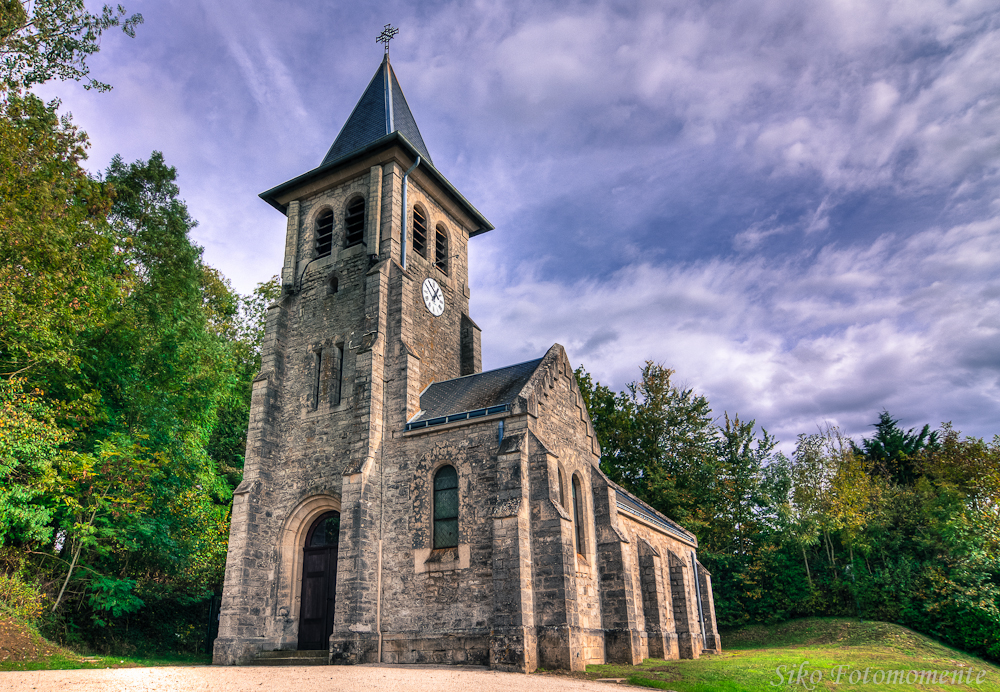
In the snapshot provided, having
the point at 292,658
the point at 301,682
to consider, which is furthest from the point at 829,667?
the point at 292,658

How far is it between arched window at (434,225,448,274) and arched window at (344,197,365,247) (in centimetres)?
286

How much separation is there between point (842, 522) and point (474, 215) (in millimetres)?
24349

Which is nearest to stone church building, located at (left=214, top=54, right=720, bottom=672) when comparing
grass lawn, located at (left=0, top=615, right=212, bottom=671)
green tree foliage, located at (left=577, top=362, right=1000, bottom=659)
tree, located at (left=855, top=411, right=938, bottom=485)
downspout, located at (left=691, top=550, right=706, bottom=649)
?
downspout, located at (left=691, top=550, right=706, bottom=649)

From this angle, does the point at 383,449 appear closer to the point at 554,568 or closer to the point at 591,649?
the point at 554,568

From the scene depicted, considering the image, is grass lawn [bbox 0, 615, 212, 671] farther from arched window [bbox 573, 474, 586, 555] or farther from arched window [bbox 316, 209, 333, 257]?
arched window [bbox 316, 209, 333, 257]

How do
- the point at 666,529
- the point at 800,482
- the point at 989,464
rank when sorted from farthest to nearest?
the point at 800,482 < the point at 989,464 < the point at 666,529

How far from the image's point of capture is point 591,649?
15.3 metres

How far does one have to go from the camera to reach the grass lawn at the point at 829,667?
11.8m

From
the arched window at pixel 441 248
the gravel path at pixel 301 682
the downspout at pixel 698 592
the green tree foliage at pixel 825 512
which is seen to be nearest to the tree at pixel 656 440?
the green tree foliage at pixel 825 512

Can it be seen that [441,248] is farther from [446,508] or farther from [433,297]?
[446,508]

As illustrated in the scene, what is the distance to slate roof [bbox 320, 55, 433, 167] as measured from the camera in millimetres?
22688

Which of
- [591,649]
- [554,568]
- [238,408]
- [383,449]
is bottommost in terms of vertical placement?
[591,649]

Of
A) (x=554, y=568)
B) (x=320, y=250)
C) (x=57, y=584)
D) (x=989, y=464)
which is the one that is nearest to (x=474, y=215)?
(x=320, y=250)

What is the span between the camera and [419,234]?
22.3 meters
